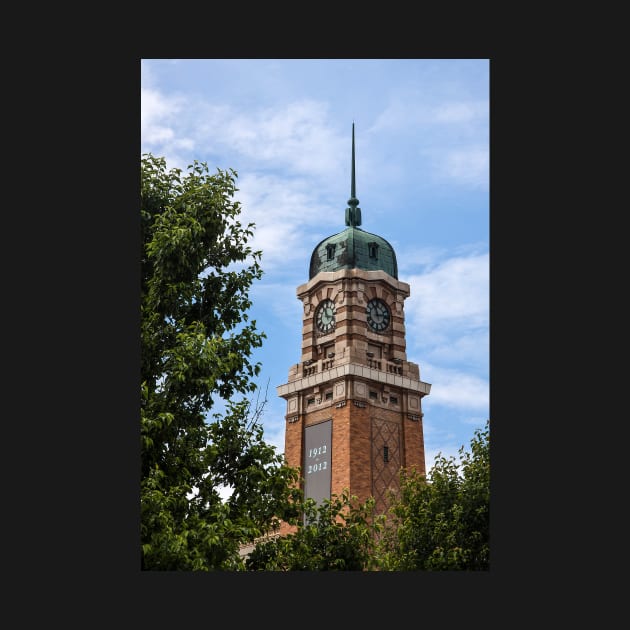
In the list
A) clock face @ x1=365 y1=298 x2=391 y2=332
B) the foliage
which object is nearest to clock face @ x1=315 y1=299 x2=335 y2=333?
clock face @ x1=365 y1=298 x2=391 y2=332

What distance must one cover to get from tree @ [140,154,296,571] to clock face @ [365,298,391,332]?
36390mm

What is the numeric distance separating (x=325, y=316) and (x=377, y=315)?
9.68ft

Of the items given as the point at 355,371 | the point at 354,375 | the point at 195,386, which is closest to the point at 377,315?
the point at 355,371

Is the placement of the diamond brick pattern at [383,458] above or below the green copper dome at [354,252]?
below

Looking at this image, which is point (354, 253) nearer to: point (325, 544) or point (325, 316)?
point (325, 316)

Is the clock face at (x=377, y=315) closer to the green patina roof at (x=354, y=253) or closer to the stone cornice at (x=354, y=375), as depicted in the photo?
the green patina roof at (x=354, y=253)

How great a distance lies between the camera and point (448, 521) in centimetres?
2577

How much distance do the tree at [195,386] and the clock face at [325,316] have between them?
36677 mm

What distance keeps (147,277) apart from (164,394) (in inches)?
102

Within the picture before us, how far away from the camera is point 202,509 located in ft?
51.7

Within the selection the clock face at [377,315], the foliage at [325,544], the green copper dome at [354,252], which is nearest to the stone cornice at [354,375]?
the clock face at [377,315]

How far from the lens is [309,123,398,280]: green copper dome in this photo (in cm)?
A: 5347

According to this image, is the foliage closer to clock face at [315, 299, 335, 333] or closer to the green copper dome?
the green copper dome

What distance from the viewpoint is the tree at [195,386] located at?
47.8 feet
